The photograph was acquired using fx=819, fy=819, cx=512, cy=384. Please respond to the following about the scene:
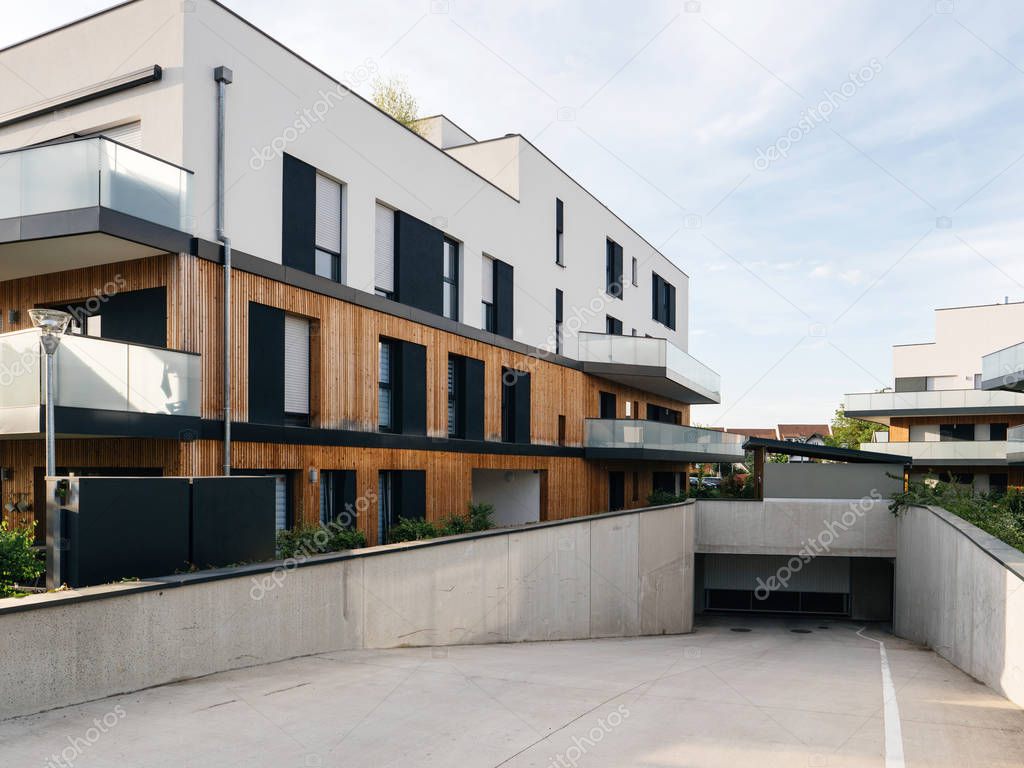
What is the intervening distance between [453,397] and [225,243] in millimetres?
7967

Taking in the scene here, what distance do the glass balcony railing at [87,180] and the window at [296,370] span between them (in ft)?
9.93

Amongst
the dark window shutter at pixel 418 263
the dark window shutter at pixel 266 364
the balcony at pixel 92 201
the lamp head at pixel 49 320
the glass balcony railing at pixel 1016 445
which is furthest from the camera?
the glass balcony railing at pixel 1016 445

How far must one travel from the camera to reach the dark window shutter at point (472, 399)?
1956 centimetres

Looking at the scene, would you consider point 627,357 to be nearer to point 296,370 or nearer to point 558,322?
point 558,322

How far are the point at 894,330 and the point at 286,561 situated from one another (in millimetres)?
43829

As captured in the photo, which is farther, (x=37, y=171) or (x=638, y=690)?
(x=37, y=171)

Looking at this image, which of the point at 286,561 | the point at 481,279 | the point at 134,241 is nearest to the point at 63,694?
the point at 286,561

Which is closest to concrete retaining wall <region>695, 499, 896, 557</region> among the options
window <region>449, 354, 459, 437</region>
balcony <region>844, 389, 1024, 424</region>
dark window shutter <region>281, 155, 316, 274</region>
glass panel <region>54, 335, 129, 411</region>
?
window <region>449, 354, 459, 437</region>

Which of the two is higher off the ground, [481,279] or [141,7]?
[141,7]

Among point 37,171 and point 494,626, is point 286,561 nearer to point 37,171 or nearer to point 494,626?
point 494,626

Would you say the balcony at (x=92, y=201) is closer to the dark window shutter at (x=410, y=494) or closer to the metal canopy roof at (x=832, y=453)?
the dark window shutter at (x=410, y=494)

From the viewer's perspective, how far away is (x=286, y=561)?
981 cm

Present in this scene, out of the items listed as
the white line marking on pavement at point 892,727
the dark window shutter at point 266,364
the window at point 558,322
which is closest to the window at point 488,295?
the window at point 558,322

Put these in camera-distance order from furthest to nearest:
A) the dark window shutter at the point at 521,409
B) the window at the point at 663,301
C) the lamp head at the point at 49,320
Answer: the window at the point at 663,301 < the dark window shutter at the point at 521,409 < the lamp head at the point at 49,320
